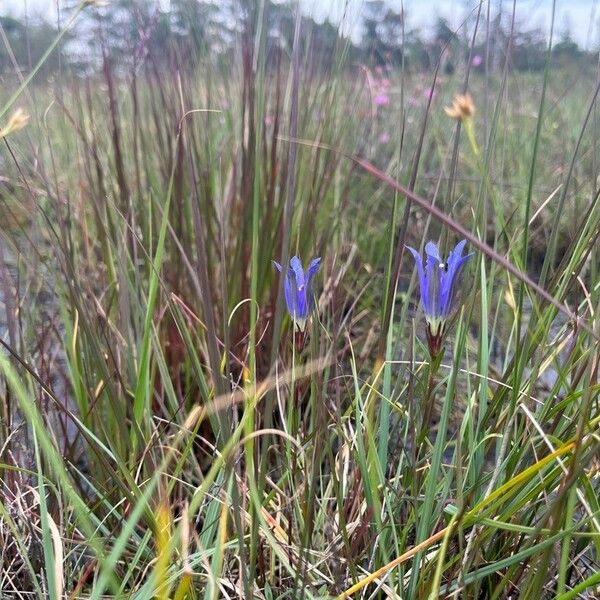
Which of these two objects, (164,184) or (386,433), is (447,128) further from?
(386,433)

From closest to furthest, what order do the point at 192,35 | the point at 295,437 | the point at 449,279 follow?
the point at 449,279 → the point at 295,437 → the point at 192,35

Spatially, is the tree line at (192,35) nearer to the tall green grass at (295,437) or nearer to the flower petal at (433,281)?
the tall green grass at (295,437)

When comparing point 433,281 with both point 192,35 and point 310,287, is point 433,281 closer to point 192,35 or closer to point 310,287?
point 310,287

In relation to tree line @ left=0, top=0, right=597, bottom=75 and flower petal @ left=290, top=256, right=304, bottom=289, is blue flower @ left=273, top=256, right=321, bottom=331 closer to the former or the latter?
flower petal @ left=290, top=256, right=304, bottom=289

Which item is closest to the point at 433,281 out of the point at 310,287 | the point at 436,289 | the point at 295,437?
the point at 436,289

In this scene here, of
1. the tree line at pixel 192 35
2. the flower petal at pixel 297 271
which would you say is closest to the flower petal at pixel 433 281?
the flower petal at pixel 297 271

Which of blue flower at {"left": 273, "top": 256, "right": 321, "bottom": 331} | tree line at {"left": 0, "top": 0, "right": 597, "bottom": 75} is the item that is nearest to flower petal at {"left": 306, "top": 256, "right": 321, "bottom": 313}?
blue flower at {"left": 273, "top": 256, "right": 321, "bottom": 331}

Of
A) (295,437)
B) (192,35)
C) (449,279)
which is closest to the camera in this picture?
(449,279)

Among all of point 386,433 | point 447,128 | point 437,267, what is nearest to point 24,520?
point 386,433
